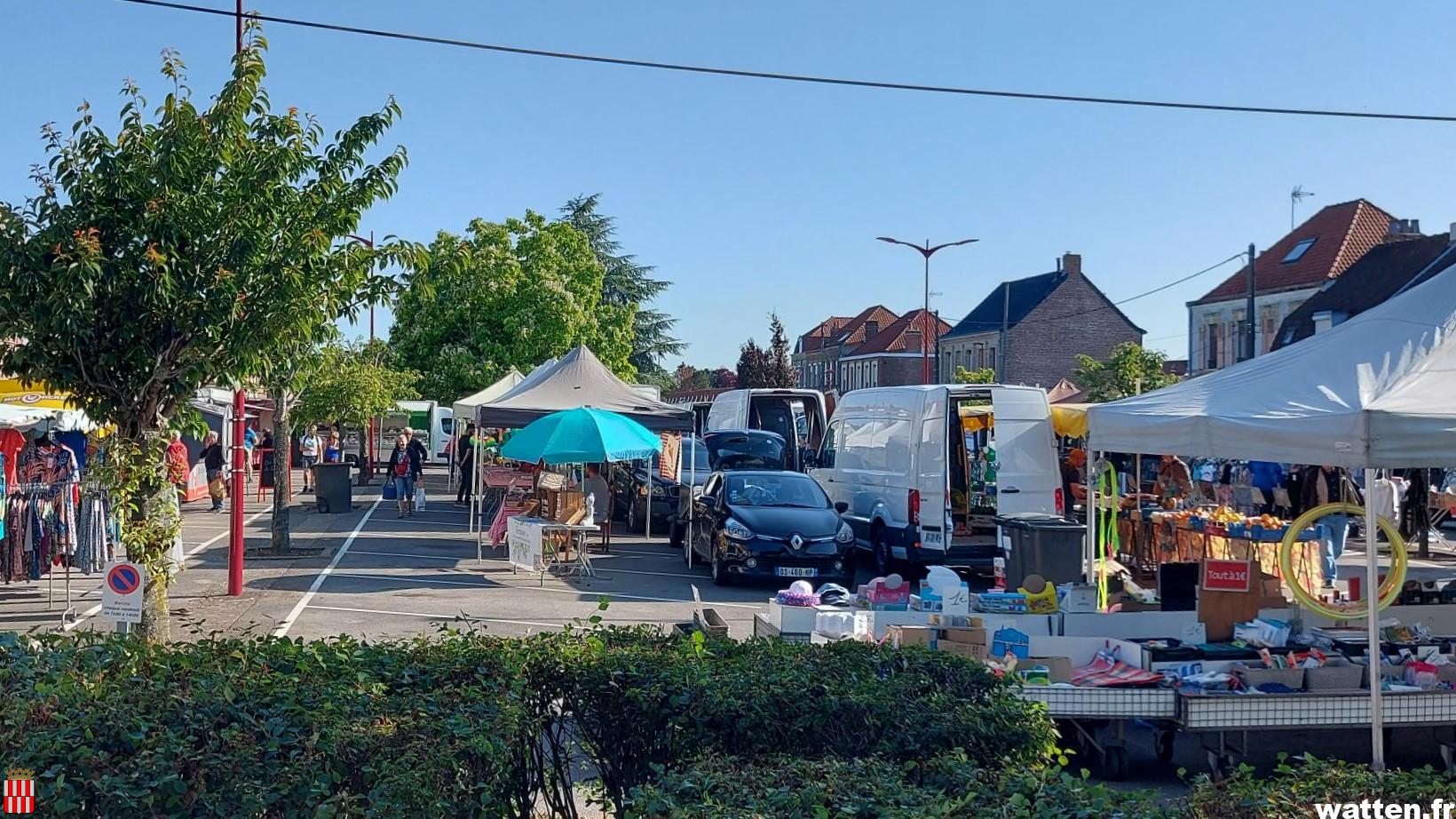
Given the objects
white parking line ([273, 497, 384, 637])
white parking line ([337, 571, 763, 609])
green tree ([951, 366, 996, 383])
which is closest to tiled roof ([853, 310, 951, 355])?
green tree ([951, 366, 996, 383])

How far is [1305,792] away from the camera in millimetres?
3541

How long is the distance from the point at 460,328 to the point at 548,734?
3458cm

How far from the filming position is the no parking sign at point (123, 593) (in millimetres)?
8484

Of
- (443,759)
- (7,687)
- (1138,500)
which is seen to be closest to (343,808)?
(443,759)

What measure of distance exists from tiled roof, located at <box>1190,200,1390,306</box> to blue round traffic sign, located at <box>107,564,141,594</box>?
154ft

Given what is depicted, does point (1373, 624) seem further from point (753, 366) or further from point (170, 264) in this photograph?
point (753, 366)

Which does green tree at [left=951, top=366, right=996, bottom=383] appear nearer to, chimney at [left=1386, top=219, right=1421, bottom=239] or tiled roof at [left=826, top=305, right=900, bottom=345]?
chimney at [left=1386, top=219, right=1421, bottom=239]

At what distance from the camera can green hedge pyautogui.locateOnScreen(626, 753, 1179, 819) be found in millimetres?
3383

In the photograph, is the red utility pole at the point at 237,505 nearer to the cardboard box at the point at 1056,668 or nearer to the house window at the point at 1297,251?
the cardboard box at the point at 1056,668

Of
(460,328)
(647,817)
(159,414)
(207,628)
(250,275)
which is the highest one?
(460,328)

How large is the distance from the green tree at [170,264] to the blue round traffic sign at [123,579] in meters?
0.53

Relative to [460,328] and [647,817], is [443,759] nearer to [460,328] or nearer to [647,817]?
[647,817]

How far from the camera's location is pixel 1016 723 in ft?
14.7

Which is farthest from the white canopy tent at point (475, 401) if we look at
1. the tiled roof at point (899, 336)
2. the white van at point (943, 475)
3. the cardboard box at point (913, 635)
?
the tiled roof at point (899, 336)
